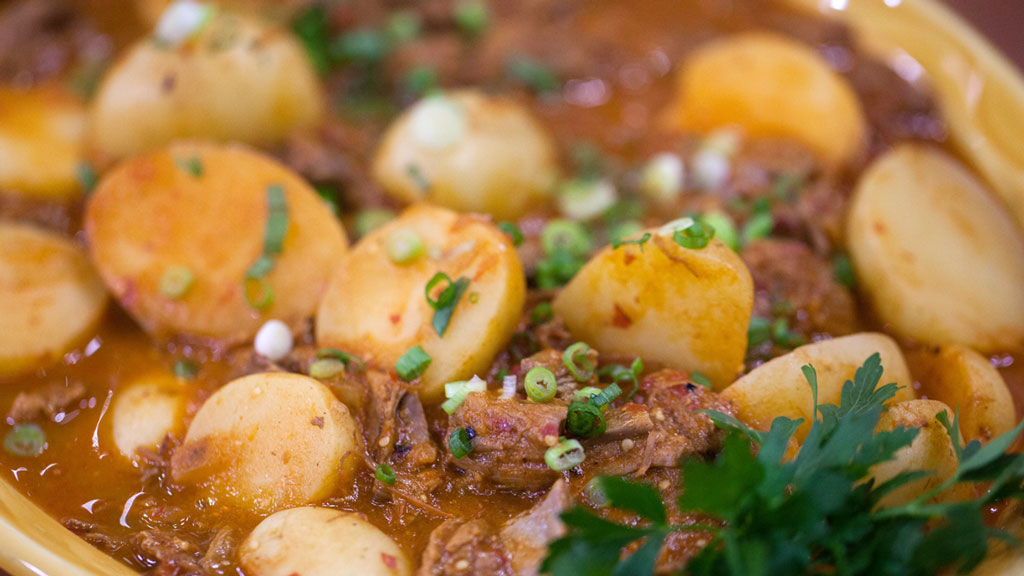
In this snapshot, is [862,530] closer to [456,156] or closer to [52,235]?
[456,156]

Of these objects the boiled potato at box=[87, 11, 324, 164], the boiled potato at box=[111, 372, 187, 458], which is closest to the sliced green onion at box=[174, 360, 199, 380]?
the boiled potato at box=[111, 372, 187, 458]

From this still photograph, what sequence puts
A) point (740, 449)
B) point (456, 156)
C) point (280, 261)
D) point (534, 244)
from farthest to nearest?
1. point (456, 156)
2. point (534, 244)
3. point (280, 261)
4. point (740, 449)

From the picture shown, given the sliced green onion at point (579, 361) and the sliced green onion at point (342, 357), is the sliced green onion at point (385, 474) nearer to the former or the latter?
the sliced green onion at point (342, 357)

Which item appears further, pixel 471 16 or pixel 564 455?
pixel 471 16

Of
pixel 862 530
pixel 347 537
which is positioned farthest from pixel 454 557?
pixel 862 530

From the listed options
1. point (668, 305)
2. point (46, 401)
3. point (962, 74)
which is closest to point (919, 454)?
point (668, 305)

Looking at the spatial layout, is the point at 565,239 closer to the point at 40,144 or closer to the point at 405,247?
the point at 405,247
